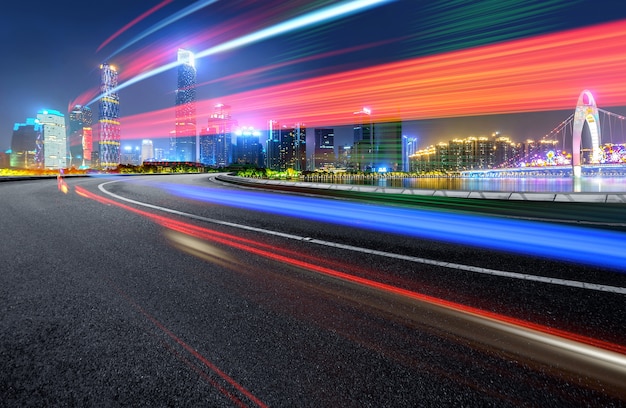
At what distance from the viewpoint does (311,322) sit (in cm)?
292

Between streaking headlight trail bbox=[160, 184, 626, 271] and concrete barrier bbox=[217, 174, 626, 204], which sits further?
concrete barrier bbox=[217, 174, 626, 204]

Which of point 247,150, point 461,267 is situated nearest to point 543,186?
point 461,267

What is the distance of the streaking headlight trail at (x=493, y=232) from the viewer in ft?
17.4

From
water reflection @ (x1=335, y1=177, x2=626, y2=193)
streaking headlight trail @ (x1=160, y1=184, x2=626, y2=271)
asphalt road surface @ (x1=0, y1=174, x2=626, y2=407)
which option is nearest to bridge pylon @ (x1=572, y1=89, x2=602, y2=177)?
water reflection @ (x1=335, y1=177, x2=626, y2=193)

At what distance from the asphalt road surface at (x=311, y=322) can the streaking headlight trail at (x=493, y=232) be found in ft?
0.29

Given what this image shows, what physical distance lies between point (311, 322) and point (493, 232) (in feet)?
17.6

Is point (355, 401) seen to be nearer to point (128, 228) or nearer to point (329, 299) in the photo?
point (329, 299)

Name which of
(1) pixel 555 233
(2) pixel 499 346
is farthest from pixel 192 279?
(1) pixel 555 233

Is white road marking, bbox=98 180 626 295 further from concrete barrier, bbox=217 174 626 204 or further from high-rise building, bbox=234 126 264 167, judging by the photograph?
high-rise building, bbox=234 126 264 167

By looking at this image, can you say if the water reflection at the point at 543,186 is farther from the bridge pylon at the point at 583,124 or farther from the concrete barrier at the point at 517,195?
the bridge pylon at the point at 583,124

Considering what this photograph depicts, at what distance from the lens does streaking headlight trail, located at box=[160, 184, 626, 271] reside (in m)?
5.30

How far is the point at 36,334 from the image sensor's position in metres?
2.75

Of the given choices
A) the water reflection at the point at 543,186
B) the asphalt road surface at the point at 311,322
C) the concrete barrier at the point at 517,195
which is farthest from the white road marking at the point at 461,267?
the water reflection at the point at 543,186

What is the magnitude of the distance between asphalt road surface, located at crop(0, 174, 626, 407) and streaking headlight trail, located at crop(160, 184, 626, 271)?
0.29ft
